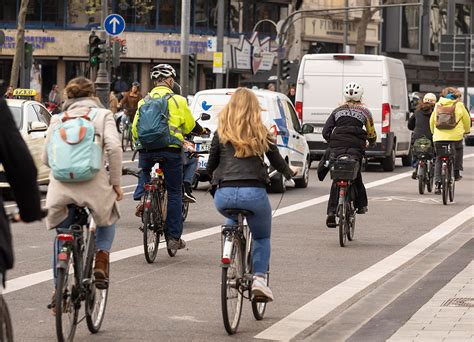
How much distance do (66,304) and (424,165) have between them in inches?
605

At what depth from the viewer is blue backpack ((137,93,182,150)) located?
12.9 metres

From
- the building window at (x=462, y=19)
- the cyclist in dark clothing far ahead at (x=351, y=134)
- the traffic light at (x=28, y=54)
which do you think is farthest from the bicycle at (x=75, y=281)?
the building window at (x=462, y=19)

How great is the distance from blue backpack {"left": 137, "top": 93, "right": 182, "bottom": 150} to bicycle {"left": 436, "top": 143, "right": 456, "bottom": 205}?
8.91 m

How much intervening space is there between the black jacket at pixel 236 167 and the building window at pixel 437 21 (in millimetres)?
81362

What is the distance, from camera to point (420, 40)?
8831 cm

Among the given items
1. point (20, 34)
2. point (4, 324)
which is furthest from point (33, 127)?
point (20, 34)

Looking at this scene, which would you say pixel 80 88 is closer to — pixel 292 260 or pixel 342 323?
pixel 342 323

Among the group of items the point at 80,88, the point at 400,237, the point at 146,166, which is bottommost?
the point at 400,237

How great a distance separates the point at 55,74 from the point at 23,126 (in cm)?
4526

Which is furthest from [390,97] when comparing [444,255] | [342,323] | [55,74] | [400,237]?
[55,74]

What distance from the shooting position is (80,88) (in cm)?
870

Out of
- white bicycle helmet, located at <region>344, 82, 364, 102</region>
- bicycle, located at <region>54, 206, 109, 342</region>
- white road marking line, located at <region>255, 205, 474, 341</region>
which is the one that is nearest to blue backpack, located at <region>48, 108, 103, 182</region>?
bicycle, located at <region>54, 206, 109, 342</region>

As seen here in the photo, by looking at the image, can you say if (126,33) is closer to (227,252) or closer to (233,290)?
(233,290)

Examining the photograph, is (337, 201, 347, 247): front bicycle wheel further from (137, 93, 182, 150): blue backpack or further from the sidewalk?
the sidewalk
